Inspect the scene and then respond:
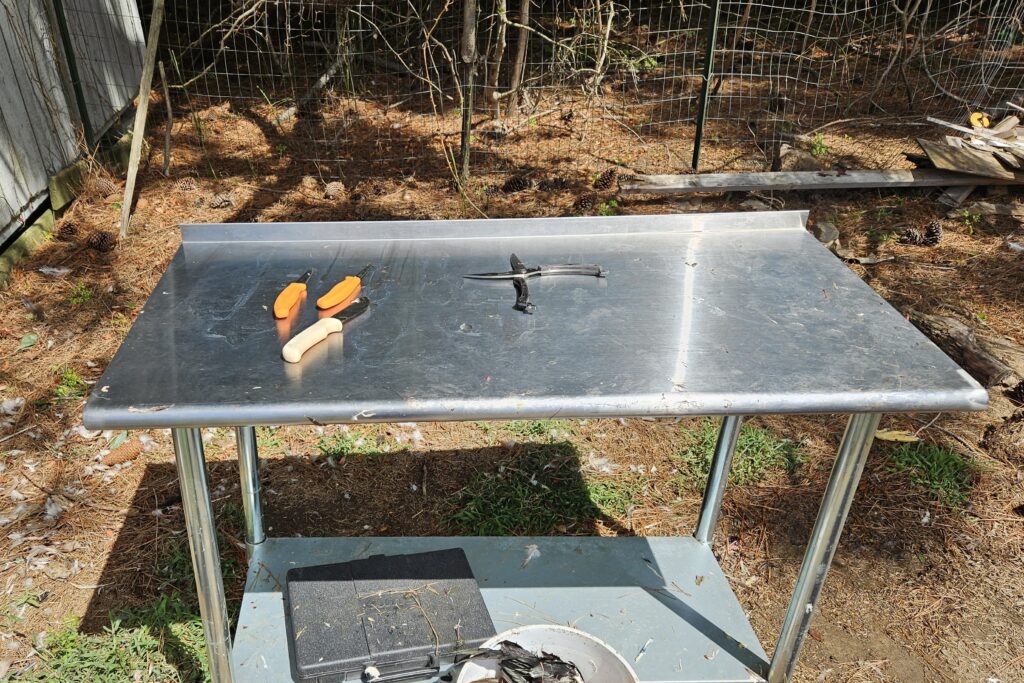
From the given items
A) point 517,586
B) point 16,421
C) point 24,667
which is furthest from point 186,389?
point 16,421

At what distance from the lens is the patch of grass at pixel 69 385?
337 centimetres

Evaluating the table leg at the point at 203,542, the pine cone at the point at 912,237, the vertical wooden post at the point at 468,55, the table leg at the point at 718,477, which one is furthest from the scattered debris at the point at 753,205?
the table leg at the point at 203,542

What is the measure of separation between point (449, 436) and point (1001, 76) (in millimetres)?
6539

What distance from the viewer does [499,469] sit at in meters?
3.12

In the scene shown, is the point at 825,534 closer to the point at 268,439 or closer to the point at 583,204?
the point at 268,439

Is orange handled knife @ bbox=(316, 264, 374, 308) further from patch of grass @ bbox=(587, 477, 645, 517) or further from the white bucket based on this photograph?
patch of grass @ bbox=(587, 477, 645, 517)

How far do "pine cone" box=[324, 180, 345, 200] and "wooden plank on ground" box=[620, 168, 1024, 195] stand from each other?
1976mm

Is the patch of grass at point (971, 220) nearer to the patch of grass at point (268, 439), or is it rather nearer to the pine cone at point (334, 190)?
the pine cone at point (334, 190)

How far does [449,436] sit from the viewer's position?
11.0 ft

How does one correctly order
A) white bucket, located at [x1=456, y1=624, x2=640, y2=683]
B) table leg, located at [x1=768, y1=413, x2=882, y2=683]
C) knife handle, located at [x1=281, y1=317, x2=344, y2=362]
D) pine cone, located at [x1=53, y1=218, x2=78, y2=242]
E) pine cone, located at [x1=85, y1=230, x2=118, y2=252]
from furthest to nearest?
pine cone, located at [x1=53, y1=218, x2=78, y2=242] < pine cone, located at [x1=85, y1=230, x2=118, y2=252] < white bucket, located at [x1=456, y1=624, x2=640, y2=683] < table leg, located at [x1=768, y1=413, x2=882, y2=683] < knife handle, located at [x1=281, y1=317, x2=344, y2=362]

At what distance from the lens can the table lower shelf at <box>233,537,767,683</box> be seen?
81.7 inches

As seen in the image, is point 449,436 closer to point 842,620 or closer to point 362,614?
point 362,614

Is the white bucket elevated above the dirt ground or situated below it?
above

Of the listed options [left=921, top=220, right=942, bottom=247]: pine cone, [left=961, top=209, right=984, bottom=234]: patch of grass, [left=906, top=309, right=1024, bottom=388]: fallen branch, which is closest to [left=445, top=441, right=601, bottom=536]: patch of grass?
[left=906, top=309, right=1024, bottom=388]: fallen branch
